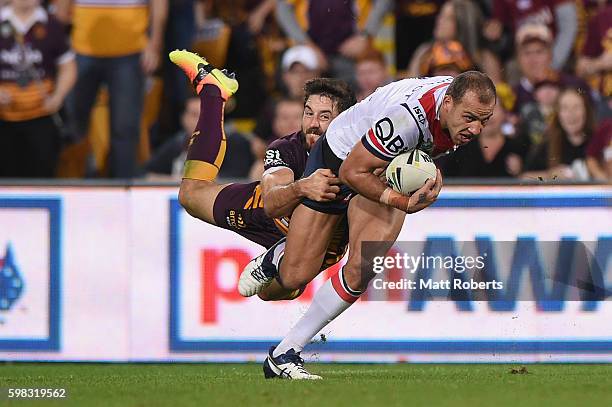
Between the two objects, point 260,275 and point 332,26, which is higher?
point 332,26

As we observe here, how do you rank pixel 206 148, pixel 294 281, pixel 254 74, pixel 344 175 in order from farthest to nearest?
1. pixel 254 74
2. pixel 206 148
3. pixel 294 281
4. pixel 344 175

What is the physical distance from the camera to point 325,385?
25.9 feet

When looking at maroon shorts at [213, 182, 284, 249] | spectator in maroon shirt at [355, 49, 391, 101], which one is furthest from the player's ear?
spectator in maroon shirt at [355, 49, 391, 101]

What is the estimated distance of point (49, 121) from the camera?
42.6 feet

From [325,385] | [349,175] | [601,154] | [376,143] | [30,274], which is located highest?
[601,154]

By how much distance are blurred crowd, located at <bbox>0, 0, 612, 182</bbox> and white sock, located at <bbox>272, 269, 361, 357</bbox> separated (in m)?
3.38

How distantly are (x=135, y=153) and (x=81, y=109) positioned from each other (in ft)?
2.51

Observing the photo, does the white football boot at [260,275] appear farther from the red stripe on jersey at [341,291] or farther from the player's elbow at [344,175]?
the player's elbow at [344,175]

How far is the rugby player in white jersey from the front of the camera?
788cm

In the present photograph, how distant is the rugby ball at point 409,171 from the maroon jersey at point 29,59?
5793 mm

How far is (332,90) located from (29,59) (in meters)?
4.56

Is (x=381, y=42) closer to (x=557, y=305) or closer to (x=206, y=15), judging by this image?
(x=206, y=15)

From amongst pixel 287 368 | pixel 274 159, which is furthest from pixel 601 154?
pixel 287 368

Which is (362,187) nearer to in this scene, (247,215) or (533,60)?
(247,215)
